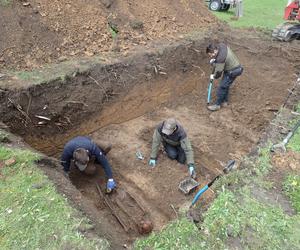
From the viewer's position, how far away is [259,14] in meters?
16.1

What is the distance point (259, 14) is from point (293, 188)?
1356cm

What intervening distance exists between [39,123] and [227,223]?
459 cm

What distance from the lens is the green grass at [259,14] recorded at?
1417 cm

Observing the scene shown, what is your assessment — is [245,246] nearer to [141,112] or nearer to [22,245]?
[22,245]

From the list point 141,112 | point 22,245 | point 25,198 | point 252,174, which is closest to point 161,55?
point 141,112

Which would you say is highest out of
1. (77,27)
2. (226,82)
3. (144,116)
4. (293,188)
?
(77,27)

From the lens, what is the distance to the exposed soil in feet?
19.4

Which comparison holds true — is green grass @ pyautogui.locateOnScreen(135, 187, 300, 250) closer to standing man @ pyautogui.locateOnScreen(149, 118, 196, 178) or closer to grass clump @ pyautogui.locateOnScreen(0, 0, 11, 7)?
standing man @ pyautogui.locateOnScreen(149, 118, 196, 178)

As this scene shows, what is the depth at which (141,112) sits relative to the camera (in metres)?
8.51

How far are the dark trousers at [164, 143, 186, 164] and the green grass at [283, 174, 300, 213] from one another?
2.36 metres

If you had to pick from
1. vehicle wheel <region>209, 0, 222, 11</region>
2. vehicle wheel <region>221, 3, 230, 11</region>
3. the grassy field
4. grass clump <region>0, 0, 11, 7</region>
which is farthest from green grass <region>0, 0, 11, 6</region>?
vehicle wheel <region>221, 3, 230, 11</region>

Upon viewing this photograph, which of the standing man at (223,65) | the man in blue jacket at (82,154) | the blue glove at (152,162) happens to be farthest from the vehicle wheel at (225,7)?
the man in blue jacket at (82,154)

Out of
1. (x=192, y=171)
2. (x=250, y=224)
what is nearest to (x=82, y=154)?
(x=192, y=171)

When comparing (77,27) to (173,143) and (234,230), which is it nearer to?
(173,143)
